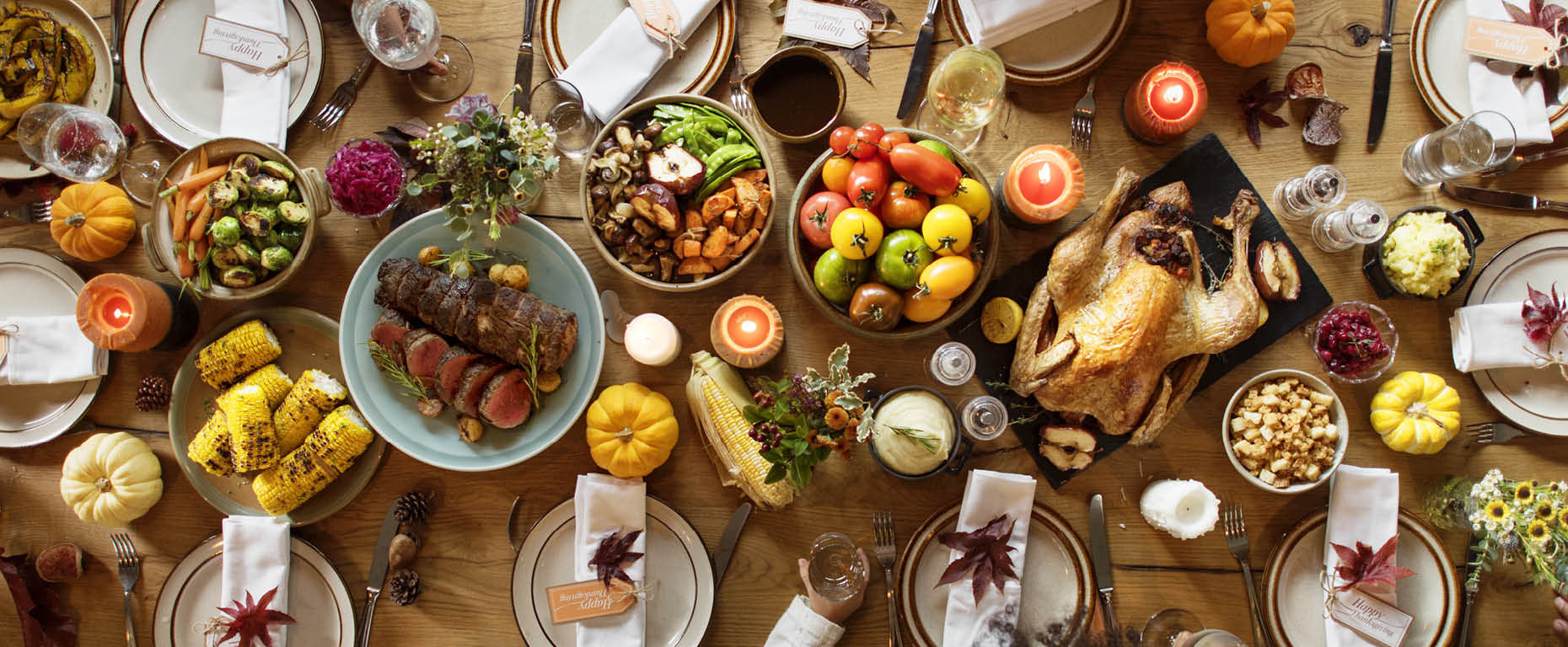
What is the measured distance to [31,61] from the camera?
7.84 ft

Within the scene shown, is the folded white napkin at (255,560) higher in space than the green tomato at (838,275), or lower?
lower

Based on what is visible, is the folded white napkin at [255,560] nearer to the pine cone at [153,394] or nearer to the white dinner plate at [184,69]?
the pine cone at [153,394]

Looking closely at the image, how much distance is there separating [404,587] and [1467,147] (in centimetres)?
357

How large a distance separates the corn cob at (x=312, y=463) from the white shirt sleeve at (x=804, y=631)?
1397mm

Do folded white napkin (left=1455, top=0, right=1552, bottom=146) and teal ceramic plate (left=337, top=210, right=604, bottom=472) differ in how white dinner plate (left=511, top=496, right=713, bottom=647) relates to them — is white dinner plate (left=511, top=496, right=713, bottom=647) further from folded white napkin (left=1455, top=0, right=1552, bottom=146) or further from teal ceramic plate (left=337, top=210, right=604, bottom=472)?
folded white napkin (left=1455, top=0, right=1552, bottom=146)

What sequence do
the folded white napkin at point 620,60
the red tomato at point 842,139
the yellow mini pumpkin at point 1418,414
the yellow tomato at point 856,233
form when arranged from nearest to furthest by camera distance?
the yellow tomato at point 856,233
the red tomato at point 842,139
the yellow mini pumpkin at point 1418,414
the folded white napkin at point 620,60

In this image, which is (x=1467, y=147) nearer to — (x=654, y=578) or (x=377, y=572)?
(x=654, y=578)

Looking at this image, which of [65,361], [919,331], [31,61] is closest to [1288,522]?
[919,331]

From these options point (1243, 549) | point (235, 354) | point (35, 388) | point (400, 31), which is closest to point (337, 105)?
point (400, 31)

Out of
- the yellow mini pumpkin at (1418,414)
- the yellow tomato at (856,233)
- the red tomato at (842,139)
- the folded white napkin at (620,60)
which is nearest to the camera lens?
the yellow tomato at (856,233)

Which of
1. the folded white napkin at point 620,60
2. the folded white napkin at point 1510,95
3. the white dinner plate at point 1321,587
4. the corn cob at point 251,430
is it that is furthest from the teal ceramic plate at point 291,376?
the folded white napkin at point 1510,95

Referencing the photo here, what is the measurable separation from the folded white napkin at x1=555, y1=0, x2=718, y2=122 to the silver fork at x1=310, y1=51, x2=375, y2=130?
0.72 meters

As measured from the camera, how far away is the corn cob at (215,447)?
2340 millimetres

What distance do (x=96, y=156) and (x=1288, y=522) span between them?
391 cm
